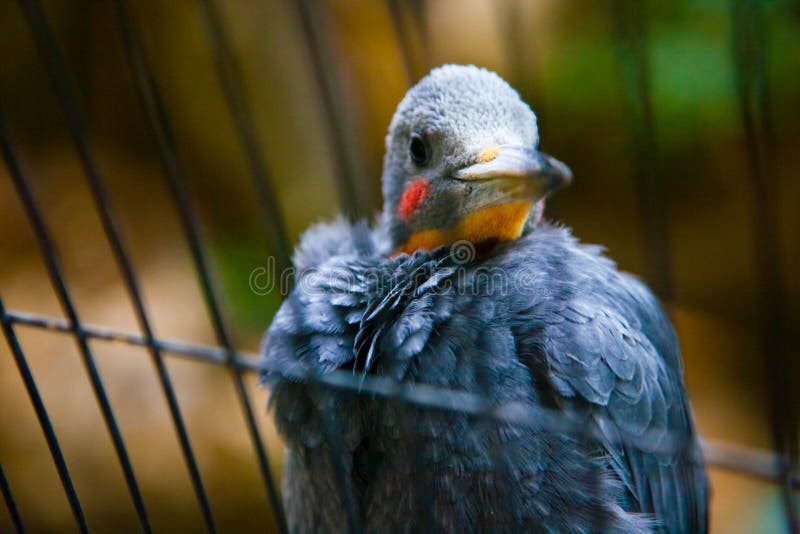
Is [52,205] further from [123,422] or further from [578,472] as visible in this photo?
[578,472]

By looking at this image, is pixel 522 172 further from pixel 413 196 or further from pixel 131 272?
pixel 131 272

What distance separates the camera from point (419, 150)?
139 centimetres

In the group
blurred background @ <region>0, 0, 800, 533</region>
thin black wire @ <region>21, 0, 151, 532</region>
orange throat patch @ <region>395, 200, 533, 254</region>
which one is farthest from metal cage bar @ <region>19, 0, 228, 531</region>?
blurred background @ <region>0, 0, 800, 533</region>

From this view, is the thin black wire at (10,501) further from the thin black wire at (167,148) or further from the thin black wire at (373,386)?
the thin black wire at (167,148)

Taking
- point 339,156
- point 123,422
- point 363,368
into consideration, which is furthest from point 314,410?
point 123,422

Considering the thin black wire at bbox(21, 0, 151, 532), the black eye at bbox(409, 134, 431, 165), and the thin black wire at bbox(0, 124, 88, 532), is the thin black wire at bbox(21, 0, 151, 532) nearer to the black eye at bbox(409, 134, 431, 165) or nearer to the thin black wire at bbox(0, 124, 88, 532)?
the thin black wire at bbox(0, 124, 88, 532)

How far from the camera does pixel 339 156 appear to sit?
0.96 m

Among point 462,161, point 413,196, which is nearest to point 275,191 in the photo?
point 413,196

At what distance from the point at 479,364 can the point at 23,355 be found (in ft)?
2.33

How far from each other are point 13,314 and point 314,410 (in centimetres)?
53

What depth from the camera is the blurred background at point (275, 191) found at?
2.30 metres

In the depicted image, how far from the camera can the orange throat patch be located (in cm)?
125

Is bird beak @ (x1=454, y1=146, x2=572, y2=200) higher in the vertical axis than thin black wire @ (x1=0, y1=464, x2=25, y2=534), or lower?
higher

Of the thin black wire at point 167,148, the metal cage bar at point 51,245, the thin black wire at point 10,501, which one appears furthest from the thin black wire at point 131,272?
the thin black wire at point 10,501
